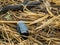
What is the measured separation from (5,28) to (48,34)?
0.48m

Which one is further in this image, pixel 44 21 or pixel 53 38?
pixel 44 21

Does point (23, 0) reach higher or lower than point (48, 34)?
higher

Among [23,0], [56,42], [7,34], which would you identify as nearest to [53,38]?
[56,42]

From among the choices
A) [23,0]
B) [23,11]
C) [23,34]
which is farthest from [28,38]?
[23,0]

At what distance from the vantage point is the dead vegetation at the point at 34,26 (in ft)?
8.88

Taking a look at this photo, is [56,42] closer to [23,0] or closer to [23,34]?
[23,34]

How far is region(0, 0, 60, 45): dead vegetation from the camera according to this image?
2.71m

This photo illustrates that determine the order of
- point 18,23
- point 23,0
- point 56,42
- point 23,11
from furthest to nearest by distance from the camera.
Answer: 1. point 23,0
2. point 23,11
3. point 18,23
4. point 56,42

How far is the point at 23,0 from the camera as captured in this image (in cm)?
356

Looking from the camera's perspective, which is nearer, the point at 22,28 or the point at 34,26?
the point at 22,28

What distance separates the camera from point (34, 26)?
291 cm

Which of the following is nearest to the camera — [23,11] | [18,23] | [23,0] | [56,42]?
[56,42]

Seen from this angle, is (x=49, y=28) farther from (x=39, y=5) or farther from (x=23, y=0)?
(x=23, y=0)

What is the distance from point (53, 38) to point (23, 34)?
1.06 feet
